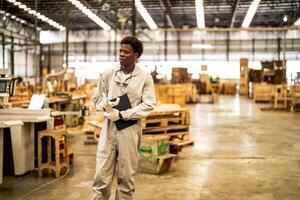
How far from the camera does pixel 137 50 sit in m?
3.29

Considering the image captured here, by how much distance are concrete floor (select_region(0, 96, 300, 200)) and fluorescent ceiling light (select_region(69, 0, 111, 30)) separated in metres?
11.0

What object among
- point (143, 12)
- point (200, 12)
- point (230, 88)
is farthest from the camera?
point (230, 88)

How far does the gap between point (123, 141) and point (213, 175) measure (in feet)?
9.26

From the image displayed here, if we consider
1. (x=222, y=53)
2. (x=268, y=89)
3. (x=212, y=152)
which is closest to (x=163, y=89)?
(x=268, y=89)

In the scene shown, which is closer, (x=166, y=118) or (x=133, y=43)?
(x=133, y=43)

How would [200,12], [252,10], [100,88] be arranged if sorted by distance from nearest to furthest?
1. [100,88]
2. [252,10]
3. [200,12]

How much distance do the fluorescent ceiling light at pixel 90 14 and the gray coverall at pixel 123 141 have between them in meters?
15.6

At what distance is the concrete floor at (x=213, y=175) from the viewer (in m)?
4.62

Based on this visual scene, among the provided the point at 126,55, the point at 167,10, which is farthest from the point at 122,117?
the point at 167,10

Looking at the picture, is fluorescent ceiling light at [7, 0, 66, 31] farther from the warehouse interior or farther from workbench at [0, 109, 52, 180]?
workbench at [0, 109, 52, 180]

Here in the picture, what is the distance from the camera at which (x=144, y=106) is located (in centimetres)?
321

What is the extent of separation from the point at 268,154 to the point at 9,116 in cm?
466

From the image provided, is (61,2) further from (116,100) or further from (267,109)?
(116,100)

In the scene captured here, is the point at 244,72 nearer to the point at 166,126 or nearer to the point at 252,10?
the point at 252,10
